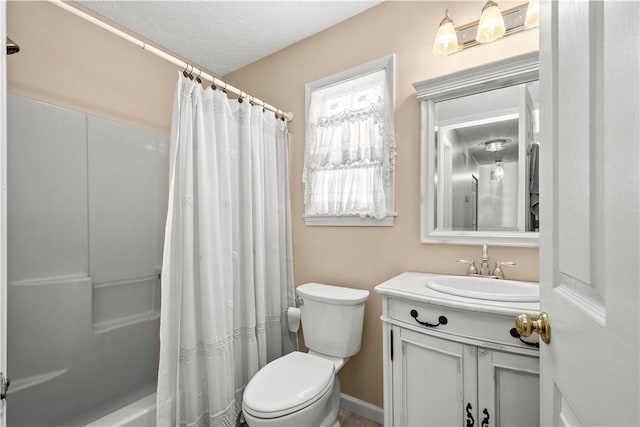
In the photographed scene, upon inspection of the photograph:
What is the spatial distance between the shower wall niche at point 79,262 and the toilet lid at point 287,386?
1043 millimetres

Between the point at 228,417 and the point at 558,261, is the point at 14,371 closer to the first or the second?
the point at 228,417

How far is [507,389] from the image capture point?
100 cm

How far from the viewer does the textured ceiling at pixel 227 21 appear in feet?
5.84

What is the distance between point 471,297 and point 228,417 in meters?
1.39

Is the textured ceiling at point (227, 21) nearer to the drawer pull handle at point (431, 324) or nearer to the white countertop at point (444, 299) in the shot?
the white countertop at point (444, 299)

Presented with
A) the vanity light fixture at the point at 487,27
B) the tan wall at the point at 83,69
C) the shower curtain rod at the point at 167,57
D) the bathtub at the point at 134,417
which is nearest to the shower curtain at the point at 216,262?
the shower curtain rod at the point at 167,57

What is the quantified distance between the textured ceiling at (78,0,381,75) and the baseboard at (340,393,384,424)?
2.52m

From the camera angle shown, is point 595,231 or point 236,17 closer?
point 595,231

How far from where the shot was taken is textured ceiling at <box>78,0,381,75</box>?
1.78 m

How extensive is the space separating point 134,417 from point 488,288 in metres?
1.87

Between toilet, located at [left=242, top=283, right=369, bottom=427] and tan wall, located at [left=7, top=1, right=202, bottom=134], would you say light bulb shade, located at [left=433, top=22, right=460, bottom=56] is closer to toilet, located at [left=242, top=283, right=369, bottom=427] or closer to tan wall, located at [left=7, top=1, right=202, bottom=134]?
toilet, located at [left=242, top=283, right=369, bottom=427]

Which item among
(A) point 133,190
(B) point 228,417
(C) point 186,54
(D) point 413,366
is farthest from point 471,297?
(C) point 186,54

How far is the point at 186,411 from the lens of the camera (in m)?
1.39

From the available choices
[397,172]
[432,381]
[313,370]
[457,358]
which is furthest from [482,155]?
[313,370]
